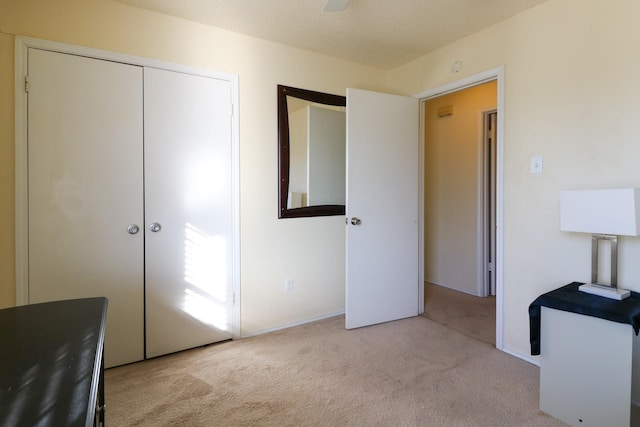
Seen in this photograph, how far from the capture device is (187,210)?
98.6 inches

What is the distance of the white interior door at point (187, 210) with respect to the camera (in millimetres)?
2387

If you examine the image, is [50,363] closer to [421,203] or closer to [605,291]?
[605,291]

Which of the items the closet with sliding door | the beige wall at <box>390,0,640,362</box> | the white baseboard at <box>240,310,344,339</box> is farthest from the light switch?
the closet with sliding door

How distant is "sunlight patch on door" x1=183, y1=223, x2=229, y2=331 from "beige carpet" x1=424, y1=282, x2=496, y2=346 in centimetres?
192

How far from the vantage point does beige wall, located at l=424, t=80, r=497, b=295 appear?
153 inches

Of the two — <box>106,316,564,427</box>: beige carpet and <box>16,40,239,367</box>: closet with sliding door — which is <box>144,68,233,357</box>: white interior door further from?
<box>106,316,564,427</box>: beige carpet

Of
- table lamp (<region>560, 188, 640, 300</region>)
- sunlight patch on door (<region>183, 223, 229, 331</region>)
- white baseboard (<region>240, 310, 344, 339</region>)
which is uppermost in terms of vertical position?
table lamp (<region>560, 188, 640, 300</region>)

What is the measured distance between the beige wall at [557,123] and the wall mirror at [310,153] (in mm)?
1220

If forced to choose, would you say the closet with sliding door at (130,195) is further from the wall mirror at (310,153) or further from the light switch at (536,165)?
the light switch at (536,165)

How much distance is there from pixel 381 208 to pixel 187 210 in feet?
5.27

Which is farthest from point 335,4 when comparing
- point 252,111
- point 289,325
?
point 289,325

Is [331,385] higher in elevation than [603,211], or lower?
lower

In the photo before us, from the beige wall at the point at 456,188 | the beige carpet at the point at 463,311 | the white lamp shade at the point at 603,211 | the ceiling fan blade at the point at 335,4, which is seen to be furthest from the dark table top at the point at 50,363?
the beige wall at the point at 456,188

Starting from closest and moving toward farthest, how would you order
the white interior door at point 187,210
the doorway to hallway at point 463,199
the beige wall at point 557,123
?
the beige wall at point 557,123
the white interior door at point 187,210
the doorway to hallway at point 463,199
